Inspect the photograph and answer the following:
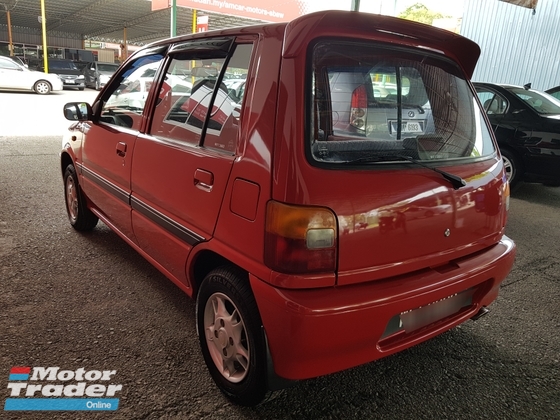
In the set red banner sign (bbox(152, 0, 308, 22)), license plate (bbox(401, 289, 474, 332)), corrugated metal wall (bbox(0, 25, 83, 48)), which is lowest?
license plate (bbox(401, 289, 474, 332))

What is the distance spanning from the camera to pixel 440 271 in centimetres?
194

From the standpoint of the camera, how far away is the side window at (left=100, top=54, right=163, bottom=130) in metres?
2.75

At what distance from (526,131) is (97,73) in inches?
904

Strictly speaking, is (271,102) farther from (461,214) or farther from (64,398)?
(64,398)

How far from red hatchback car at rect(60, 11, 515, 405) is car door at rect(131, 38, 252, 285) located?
1 cm

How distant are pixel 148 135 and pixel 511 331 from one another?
2495mm

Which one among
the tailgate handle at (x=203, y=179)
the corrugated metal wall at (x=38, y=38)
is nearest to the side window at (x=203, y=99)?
the tailgate handle at (x=203, y=179)

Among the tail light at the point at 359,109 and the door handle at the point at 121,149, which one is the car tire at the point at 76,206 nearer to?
the door handle at the point at 121,149

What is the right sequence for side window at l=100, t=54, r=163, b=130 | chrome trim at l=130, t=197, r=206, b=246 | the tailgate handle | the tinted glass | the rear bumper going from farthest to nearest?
the tinted glass → side window at l=100, t=54, r=163, b=130 → chrome trim at l=130, t=197, r=206, b=246 → the tailgate handle → the rear bumper

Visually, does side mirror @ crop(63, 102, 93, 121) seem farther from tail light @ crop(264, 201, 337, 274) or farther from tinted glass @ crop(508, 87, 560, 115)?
tinted glass @ crop(508, 87, 560, 115)

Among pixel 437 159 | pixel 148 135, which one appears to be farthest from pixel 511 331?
pixel 148 135

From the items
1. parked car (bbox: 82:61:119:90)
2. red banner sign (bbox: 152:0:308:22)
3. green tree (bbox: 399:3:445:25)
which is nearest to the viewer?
red banner sign (bbox: 152:0:308:22)

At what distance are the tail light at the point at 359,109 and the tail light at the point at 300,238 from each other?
18.6 inches

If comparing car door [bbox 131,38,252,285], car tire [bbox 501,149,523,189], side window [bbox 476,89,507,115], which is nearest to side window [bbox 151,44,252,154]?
car door [bbox 131,38,252,285]
